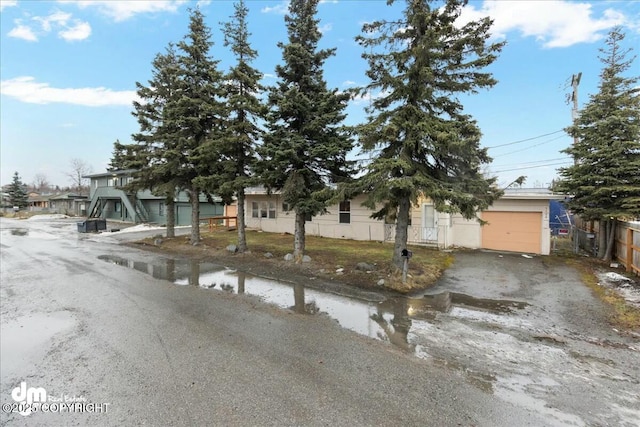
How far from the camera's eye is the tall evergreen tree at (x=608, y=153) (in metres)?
11.2

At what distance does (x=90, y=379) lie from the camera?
402 centimetres

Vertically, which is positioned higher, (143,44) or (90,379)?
(143,44)

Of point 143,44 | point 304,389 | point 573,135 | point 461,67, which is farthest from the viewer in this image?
point 143,44

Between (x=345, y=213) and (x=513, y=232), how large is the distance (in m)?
Result: 8.89

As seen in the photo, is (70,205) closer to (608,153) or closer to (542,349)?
(542,349)

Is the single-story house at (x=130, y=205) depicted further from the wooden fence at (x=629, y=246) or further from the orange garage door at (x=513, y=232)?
the wooden fence at (x=629, y=246)

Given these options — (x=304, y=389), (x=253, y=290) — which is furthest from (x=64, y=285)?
(x=304, y=389)

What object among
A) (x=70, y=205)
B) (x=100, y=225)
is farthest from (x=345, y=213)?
(x=70, y=205)

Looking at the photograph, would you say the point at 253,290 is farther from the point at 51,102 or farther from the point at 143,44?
the point at 51,102

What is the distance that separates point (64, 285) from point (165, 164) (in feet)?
24.7

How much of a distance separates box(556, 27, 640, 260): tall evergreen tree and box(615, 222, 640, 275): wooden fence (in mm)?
410

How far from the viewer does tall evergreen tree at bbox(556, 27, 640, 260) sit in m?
11.2

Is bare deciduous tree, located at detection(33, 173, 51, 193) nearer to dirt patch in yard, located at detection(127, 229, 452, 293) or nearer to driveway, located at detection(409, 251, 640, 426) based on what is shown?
dirt patch in yard, located at detection(127, 229, 452, 293)

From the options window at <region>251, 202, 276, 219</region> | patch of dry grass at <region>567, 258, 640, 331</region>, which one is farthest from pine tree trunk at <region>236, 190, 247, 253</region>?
patch of dry grass at <region>567, 258, 640, 331</region>
